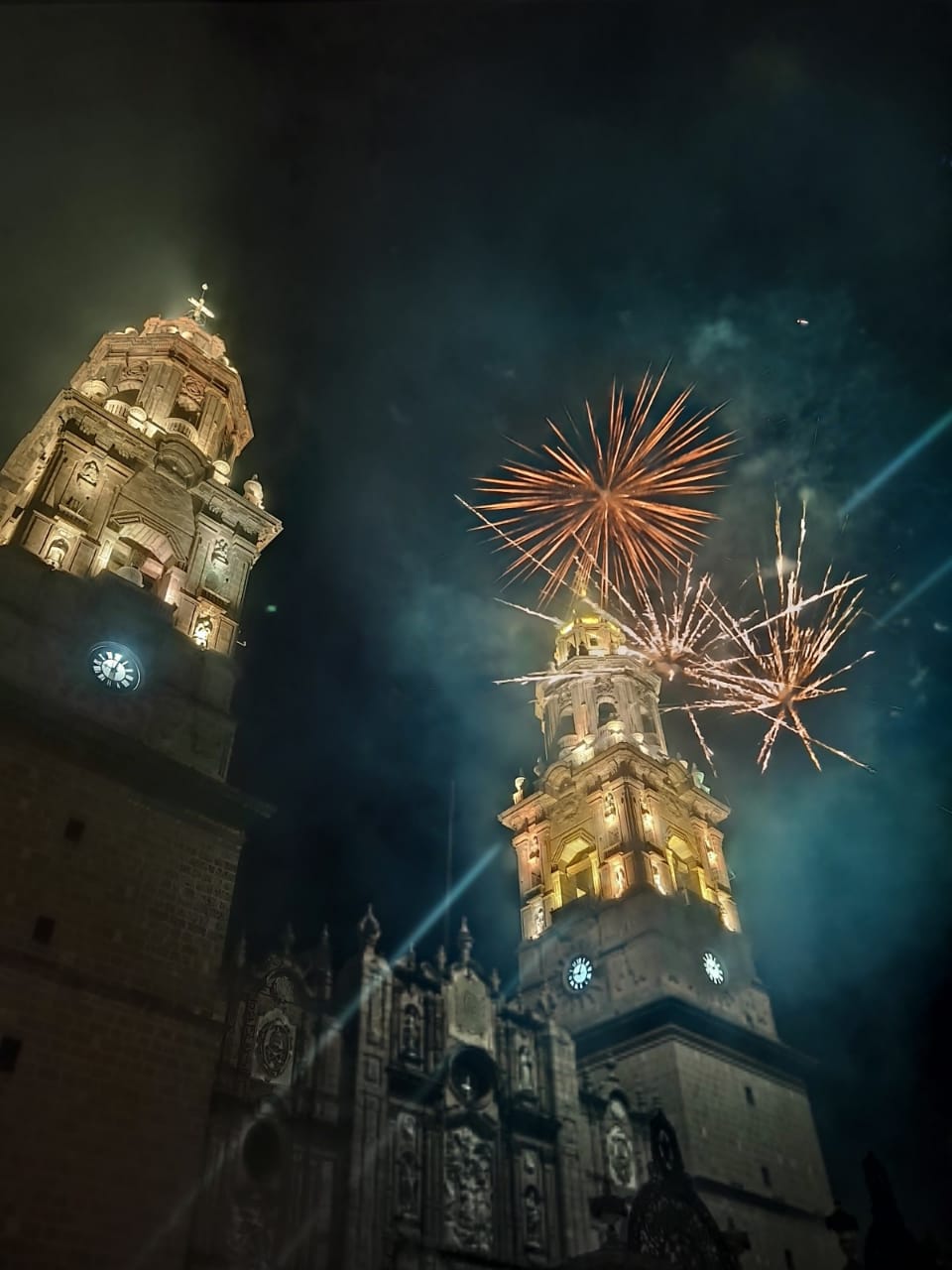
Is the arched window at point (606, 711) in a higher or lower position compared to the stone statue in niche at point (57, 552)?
higher

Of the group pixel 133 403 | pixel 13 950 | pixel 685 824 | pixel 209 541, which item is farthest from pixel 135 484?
pixel 685 824

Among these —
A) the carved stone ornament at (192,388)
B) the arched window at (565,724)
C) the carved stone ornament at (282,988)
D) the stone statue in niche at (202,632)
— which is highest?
the carved stone ornament at (192,388)

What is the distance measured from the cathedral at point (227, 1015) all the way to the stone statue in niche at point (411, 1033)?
10 centimetres

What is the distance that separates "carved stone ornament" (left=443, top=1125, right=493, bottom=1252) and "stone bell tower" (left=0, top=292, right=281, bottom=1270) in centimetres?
986

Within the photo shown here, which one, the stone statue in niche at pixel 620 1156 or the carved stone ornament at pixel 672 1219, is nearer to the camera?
the carved stone ornament at pixel 672 1219

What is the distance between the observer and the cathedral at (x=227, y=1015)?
68.3 feet

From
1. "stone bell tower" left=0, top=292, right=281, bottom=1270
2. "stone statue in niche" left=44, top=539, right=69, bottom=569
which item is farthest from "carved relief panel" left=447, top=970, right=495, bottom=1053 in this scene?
"stone statue in niche" left=44, top=539, right=69, bottom=569

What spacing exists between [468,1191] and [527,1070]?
17.6ft

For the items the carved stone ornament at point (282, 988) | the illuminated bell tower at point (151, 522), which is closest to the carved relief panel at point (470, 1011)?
the carved stone ornament at point (282, 988)

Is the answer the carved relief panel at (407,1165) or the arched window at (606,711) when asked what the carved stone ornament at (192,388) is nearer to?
the arched window at (606,711)

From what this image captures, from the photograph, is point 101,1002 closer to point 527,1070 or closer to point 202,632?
point 202,632

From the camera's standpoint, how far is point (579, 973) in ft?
142

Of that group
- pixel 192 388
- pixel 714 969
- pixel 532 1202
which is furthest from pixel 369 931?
pixel 192 388

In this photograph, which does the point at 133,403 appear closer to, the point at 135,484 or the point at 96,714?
the point at 135,484
